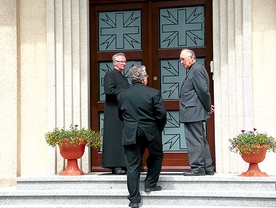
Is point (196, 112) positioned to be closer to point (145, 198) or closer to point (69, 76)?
point (145, 198)

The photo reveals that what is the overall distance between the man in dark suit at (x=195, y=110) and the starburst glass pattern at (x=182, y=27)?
117cm

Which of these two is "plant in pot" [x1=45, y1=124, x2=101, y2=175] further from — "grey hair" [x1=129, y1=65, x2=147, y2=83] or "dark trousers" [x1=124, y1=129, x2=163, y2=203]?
"grey hair" [x1=129, y1=65, x2=147, y2=83]

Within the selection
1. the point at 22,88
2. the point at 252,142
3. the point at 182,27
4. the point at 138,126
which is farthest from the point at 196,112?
the point at 22,88

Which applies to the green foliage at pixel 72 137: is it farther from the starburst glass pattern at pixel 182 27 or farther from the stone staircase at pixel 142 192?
the starburst glass pattern at pixel 182 27

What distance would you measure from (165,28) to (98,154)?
205cm

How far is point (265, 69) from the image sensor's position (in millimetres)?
8500

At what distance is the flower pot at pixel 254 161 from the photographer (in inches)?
305

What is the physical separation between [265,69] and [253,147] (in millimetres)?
1314

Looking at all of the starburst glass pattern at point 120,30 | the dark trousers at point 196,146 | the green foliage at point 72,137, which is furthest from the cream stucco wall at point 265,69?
the green foliage at point 72,137

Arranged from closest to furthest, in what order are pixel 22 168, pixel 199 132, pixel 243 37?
pixel 199 132, pixel 243 37, pixel 22 168

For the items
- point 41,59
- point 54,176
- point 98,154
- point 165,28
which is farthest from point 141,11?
point 54,176

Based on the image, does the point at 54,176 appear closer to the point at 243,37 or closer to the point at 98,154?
the point at 98,154

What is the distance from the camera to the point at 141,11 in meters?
9.28

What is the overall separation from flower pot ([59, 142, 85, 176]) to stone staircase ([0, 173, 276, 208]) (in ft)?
0.85
